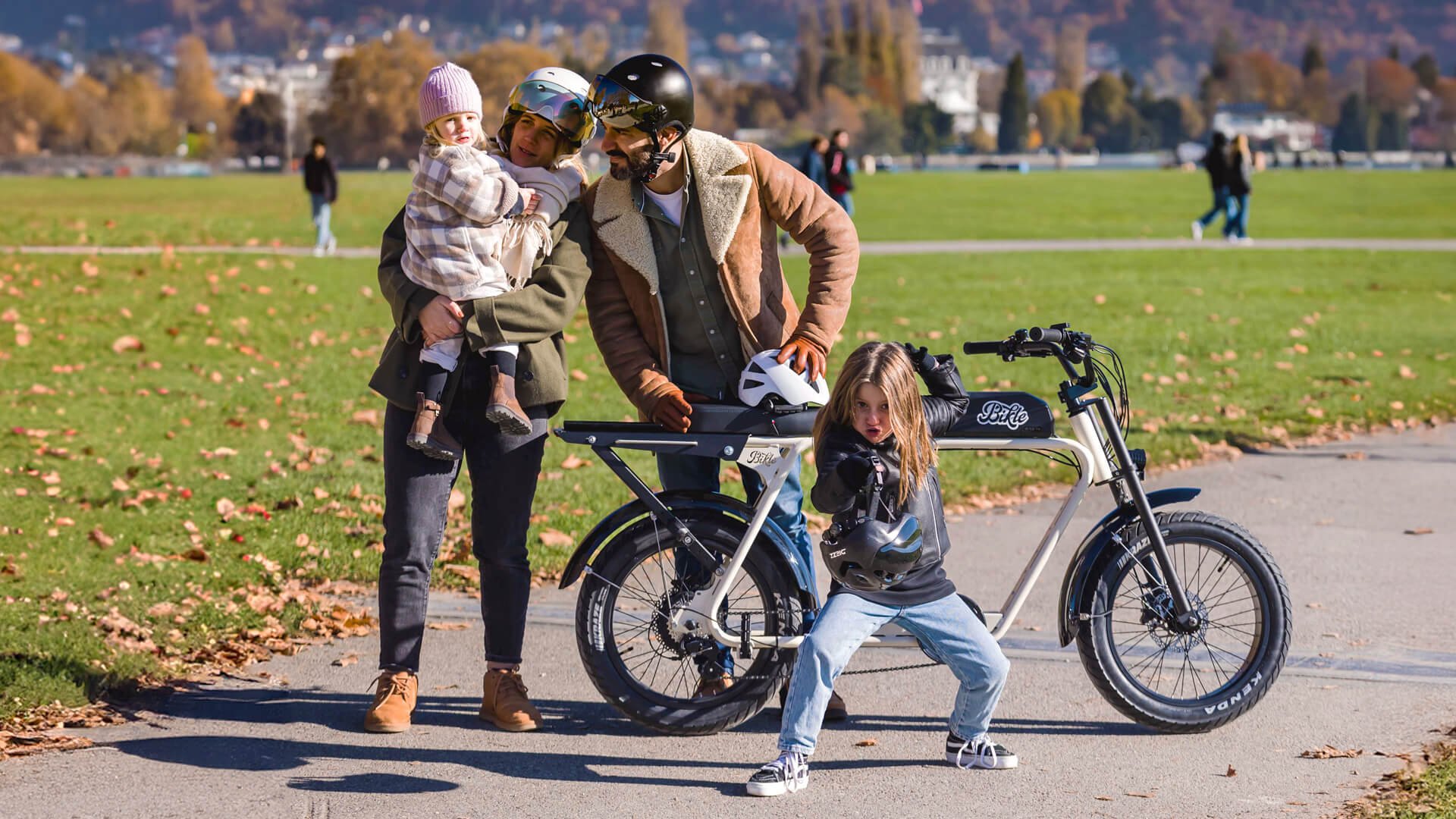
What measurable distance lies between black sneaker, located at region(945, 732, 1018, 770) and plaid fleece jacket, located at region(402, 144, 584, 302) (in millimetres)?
1771

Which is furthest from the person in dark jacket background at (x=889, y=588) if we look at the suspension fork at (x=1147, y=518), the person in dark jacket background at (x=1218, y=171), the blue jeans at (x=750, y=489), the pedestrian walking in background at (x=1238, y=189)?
the person in dark jacket background at (x=1218, y=171)

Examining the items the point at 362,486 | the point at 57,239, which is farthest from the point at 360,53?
the point at 362,486

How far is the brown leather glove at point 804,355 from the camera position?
4719 mm

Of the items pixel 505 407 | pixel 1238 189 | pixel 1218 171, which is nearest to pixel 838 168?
pixel 1218 171

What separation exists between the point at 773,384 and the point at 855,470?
48 centimetres

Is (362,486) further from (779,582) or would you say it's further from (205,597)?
(779,582)

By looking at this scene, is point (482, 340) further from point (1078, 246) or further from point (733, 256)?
point (1078, 246)

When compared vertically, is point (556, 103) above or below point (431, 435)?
above

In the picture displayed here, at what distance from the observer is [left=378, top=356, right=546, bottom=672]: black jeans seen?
4.87m

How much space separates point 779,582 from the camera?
4.79 m

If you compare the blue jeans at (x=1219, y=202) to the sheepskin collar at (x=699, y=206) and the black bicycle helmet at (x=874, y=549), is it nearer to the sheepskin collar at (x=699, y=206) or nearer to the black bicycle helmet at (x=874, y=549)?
Answer: the sheepskin collar at (x=699, y=206)

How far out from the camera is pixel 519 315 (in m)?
4.71

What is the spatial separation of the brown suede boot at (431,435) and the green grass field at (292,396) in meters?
1.39

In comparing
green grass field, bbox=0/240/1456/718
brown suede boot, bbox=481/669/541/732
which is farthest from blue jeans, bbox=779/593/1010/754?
green grass field, bbox=0/240/1456/718
